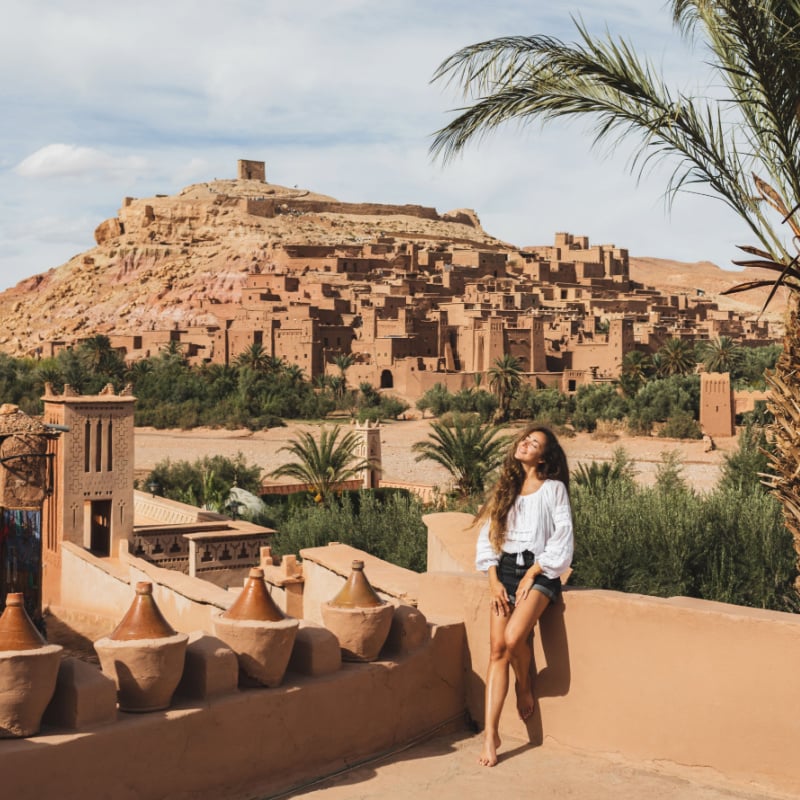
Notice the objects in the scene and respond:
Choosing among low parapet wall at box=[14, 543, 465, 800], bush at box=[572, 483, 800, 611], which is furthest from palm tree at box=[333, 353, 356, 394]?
low parapet wall at box=[14, 543, 465, 800]

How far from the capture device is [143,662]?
3029mm

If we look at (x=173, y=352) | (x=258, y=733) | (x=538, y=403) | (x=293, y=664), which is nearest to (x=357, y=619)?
(x=293, y=664)

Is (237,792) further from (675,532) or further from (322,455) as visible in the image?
(322,455)

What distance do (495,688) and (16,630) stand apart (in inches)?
58.7

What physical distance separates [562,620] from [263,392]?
33.6 meters

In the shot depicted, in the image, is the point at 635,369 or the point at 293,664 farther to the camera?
the point at 635,369

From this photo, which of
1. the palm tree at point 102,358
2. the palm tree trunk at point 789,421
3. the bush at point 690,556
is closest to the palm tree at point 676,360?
the palm tree at point 102,358

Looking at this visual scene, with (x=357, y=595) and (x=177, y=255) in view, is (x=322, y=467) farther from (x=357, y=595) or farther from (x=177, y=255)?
(x=177, y=255)

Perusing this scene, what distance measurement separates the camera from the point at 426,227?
Result: 7700 centimetres

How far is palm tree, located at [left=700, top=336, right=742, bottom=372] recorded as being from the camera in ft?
130

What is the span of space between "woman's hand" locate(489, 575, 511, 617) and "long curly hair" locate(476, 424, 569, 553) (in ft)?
0.40

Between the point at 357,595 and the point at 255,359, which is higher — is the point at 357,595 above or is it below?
below

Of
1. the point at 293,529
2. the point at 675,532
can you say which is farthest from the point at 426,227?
the point at 675,532

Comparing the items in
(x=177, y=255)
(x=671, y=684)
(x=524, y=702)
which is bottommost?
(x=524, y=702)
